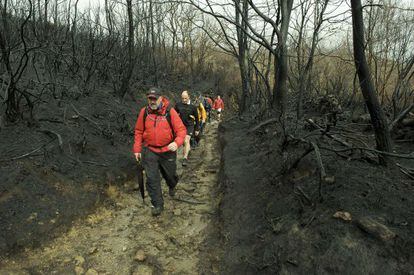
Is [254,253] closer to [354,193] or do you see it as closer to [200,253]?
[200,253]

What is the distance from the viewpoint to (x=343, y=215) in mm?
2875

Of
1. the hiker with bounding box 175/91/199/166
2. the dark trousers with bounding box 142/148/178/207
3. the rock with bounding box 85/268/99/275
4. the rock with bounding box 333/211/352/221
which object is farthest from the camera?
the hiker with bounding box 175/91/199/166

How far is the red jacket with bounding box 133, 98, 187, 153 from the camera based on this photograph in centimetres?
468

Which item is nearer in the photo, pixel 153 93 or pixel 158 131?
pixel 153 93

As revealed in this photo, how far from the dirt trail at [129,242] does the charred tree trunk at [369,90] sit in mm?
2592

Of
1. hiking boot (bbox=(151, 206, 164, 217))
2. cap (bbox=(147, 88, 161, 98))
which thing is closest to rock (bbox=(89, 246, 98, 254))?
hiking boot (bbox=(151, 206, 164, 217))

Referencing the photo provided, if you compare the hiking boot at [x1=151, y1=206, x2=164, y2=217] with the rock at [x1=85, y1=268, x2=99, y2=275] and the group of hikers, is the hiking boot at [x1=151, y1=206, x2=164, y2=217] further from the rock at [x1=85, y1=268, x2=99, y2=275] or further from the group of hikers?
the rock at [x1=85, y1=268, x2=99, y2=275]

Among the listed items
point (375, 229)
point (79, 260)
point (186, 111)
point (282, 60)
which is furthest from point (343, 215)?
point (186, 111)

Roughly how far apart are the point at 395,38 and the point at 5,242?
1070 cm

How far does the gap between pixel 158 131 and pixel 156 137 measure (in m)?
0.10

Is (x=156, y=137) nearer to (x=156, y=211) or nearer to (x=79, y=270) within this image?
(x=156, y=211)

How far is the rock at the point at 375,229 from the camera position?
255 centimetres

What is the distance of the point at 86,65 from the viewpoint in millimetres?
9141

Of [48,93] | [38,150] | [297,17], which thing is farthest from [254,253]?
[297,17]
